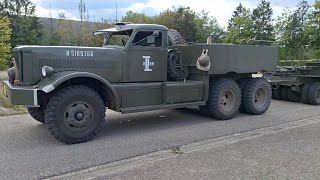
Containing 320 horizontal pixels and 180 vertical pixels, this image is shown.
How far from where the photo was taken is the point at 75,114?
6.37m

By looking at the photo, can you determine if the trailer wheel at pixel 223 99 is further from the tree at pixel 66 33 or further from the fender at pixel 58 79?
the tree at pixel 66 33

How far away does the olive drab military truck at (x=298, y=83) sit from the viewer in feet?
36.9

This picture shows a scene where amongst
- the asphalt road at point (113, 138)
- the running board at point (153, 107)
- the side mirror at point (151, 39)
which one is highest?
the side mirror at point (151, 39)

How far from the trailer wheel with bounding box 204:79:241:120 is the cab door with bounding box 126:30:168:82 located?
4.50 feet

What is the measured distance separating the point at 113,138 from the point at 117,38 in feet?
7.93

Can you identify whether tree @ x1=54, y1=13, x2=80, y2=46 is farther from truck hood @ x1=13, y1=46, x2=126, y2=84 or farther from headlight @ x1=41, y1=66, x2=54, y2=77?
headlight @ x1=41, y1=66, x2=54, y2=77

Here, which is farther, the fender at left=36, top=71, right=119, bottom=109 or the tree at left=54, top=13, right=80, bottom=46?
the tree at left=54, top=13, right=80, bottom=46

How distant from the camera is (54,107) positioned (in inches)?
241

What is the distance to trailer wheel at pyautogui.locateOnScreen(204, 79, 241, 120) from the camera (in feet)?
27.8

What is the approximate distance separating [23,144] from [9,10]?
96.5 ft

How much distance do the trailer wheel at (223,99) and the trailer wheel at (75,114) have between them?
2930mm

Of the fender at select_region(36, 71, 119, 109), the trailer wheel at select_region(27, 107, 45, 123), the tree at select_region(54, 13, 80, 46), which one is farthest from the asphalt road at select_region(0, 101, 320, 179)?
the tree at select_region(54, 13, 80, 46)

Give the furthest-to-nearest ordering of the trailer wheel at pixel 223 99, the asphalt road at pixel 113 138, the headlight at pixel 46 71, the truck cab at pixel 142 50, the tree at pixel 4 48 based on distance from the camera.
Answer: the tree at pixel 4 48
the trailer wheel at pixel 223 99
the truck cab at pixel 142 50
the headlight at pixel 46 71
the asphalt road at pixel 113 138

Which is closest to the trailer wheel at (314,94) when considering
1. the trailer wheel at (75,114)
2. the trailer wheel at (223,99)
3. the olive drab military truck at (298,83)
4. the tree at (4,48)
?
the olive drab military truck at (298,83)
